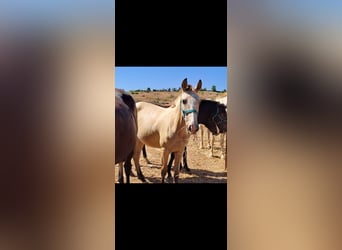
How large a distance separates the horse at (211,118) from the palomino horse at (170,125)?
29mm

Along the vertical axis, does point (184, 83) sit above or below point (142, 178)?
above

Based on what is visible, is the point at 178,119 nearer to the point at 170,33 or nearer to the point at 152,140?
the point at 152,140

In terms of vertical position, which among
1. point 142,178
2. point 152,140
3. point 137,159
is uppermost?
point 152,140

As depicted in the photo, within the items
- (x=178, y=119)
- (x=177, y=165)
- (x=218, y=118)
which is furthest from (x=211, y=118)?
(x=177, y=165)

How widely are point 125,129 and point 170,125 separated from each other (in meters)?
0.30

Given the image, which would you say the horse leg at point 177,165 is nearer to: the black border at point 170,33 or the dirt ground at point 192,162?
the dirt ground at point 192,162

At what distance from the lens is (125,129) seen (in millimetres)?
1855

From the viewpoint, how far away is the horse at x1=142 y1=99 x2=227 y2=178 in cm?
185

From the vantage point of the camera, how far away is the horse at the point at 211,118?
1.85 metres
